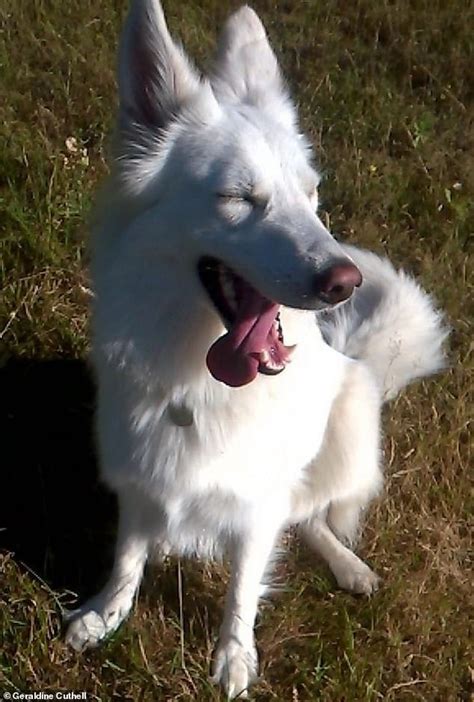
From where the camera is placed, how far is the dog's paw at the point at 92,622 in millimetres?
2406

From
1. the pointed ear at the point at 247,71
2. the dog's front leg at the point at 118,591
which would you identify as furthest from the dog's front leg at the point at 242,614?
the pointed ear at the point at 247,71

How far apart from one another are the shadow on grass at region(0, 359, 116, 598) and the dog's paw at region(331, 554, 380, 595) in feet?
2.05

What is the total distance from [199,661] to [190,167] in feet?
3.91

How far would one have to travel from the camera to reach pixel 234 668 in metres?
2.34

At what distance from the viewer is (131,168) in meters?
1.96

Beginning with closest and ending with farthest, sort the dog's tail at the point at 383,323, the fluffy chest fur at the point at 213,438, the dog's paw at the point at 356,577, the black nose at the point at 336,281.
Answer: the black nose at the point at 336,281
the fluffy chest fur at the point at 213,438
the dog's paw at the point at 356,577
the dog's tail at the point at 383,323

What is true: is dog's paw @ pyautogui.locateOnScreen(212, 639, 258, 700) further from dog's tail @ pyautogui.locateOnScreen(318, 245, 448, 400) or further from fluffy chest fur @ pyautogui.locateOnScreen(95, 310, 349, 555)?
dog's tail @ pyautogui.locateOnScreen(318, 245, 448, 400)

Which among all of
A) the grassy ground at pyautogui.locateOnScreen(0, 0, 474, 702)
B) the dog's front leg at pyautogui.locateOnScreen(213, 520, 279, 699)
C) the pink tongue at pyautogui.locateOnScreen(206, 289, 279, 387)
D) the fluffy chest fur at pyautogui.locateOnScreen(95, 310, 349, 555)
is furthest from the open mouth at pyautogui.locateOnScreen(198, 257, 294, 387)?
the grassy ground at pyautogui.locateOnScreen(0, 0, 474, 702)

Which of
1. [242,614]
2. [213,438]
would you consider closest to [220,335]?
[213,438]

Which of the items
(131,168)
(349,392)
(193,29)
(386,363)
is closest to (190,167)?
(131,168)

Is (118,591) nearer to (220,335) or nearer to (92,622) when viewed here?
(92,622)

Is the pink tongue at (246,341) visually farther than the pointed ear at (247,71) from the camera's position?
No

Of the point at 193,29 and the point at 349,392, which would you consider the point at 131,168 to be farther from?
the point at 193,29

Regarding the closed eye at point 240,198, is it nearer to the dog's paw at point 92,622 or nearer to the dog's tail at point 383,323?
the dog's tail at point 383,323
